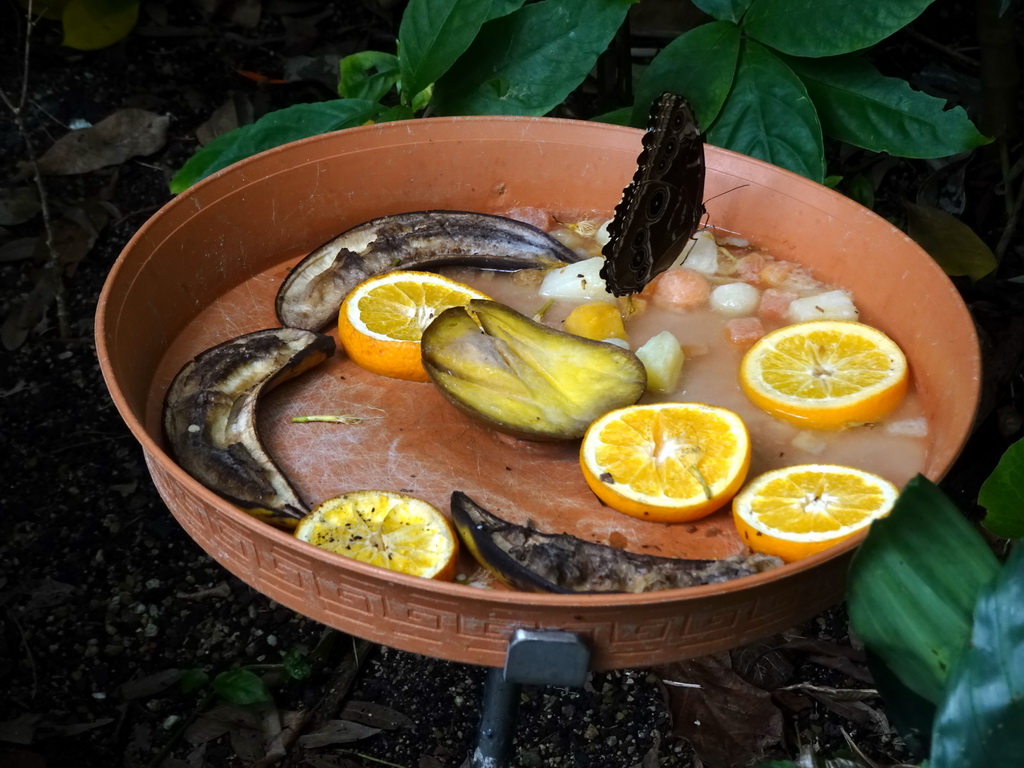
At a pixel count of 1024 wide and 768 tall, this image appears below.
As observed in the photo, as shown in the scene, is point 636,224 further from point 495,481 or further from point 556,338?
point 495,481

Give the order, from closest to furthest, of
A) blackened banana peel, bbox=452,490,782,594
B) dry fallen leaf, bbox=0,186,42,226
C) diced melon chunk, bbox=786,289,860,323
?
blackened banana peel, bbox=452,490,782,594
diced melon chunk, bbox=786,289,860,323
dry fallen leaf, bbox=0,186,42,226

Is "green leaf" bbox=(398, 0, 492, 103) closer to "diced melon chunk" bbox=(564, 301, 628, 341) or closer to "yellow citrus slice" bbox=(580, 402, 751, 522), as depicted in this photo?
"diced melon chunk" bbox=(564, 301, 628, 341)

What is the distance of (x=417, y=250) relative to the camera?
5.44 ft

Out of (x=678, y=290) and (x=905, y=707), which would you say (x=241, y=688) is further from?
(x=905, y=707)

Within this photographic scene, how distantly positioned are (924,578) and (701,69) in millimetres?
1344

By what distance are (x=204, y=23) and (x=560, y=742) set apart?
262cm

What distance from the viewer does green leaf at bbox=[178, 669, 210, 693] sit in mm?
1980

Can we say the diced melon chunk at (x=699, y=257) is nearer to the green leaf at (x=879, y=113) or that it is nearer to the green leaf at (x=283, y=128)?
the green leaf at (x=879, y=113)

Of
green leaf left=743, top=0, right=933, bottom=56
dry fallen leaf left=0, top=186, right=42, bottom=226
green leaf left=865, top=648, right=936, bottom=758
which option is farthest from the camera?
dry fallen leaf left=0, top=186, right=42, bottom=226

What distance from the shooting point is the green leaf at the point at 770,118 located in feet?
6.46

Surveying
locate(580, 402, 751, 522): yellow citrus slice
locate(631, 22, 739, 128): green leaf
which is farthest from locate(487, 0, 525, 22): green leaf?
locate(580, 402, 751, 522): yellow citrus slice

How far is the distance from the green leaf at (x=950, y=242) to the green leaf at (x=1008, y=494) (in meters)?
1.10

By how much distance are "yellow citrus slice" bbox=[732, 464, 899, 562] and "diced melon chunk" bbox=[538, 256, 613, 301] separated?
0.48 meters

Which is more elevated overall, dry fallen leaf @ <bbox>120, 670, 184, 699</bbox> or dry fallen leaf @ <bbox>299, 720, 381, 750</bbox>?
dry fallen leaf @ <bbox>120, 670, 184, 699</bbox>
